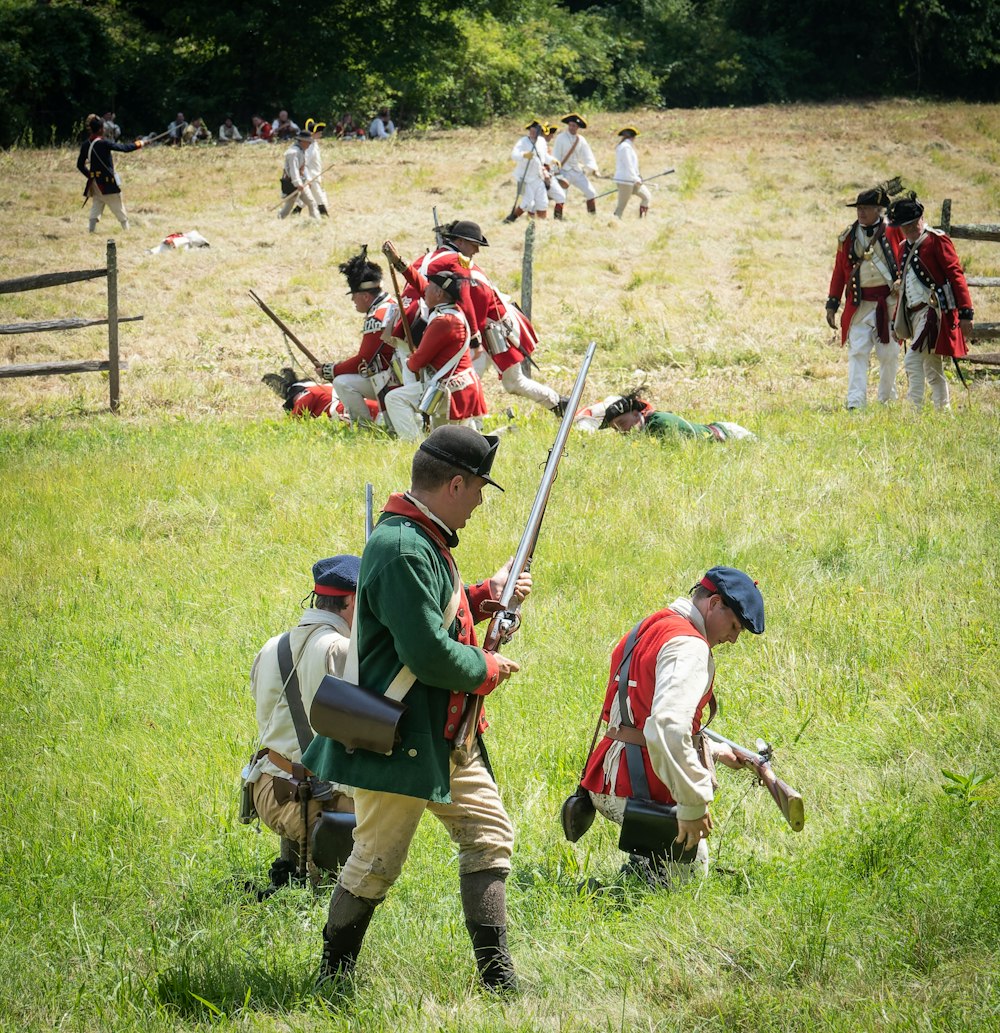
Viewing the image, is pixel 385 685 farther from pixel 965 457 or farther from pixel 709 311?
pixel 709 311

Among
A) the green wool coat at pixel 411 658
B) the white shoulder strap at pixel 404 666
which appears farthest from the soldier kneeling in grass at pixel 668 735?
the white shoulder strap at pixel 404 666

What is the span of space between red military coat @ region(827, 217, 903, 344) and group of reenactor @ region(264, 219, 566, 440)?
130 inches

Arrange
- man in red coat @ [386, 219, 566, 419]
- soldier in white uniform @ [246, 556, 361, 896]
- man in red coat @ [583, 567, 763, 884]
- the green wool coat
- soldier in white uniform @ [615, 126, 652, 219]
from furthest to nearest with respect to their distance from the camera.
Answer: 1. soldier in white uniform @ [615, 126, 652, 219]
2. man in red coat @ [386, 219, 566, 419]
3. soldier in white uniform @ [246, 556, 361, 896]
4. man in red coat @ [583, 567, 763, 884]
5. the green wool coat

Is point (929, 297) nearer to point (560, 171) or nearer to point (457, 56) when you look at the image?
point (560, 171)

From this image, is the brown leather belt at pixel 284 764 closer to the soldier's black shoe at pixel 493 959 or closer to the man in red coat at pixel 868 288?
the soldier's black shoe at pixel 493 959

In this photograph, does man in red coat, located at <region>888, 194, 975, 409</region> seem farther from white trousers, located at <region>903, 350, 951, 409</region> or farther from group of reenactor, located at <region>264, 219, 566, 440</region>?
group of reenactor, located at <region>264, 219, 566, 440</region>

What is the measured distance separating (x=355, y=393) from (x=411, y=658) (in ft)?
29.8

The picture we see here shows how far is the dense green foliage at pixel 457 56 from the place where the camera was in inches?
1657

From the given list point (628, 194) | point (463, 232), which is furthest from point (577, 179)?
point (463, 232)

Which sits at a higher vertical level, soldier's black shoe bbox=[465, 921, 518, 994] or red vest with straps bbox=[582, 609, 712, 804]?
red vest with straps bbox=[582, 609, 712, 804]

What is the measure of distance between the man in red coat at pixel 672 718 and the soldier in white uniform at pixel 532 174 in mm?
21430

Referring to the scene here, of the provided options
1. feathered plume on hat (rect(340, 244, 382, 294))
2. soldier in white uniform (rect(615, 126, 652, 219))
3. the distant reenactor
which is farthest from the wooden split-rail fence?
soldier in white uniform (rect(615, 126, 652, 219))

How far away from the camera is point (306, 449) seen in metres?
11.3

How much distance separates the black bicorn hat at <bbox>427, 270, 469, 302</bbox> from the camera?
10.6 metres
